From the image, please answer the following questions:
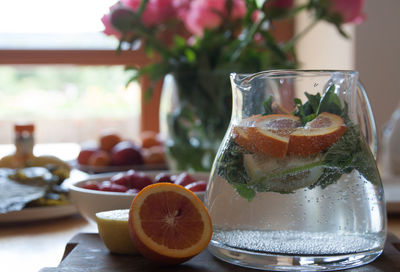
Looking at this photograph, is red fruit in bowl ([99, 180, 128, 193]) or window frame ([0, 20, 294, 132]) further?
window frame ([0, 20, 294, 132])

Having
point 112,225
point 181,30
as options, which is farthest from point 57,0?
point 112,225

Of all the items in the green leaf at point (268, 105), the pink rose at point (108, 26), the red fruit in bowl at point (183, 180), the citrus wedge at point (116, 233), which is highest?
the pink rose at point (108, 26)

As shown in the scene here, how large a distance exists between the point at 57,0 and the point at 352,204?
3.13 metres

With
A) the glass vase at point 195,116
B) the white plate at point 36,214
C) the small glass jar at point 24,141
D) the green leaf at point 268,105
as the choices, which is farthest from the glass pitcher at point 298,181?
the small glass jar at point 24,141

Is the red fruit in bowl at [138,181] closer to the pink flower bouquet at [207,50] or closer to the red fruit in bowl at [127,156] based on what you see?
the pink flower bouquet at [207,50]

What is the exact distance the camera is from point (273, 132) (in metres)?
0.62

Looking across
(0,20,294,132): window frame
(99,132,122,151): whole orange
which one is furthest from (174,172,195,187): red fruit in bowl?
(0,20,294,132): window frame

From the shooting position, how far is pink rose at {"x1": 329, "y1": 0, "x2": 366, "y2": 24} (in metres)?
1.37

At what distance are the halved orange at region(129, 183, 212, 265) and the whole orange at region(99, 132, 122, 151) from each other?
49.2 inches

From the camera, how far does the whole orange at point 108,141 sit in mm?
1903

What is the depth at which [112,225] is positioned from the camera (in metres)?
0.71

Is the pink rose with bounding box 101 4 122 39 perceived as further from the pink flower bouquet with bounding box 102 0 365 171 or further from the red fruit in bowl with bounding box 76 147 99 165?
the red fruit in bowl with bounding box 76 147 99 165

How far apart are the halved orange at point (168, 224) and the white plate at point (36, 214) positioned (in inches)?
16.8

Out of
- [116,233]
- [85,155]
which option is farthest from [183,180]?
Answer: [85,155]
